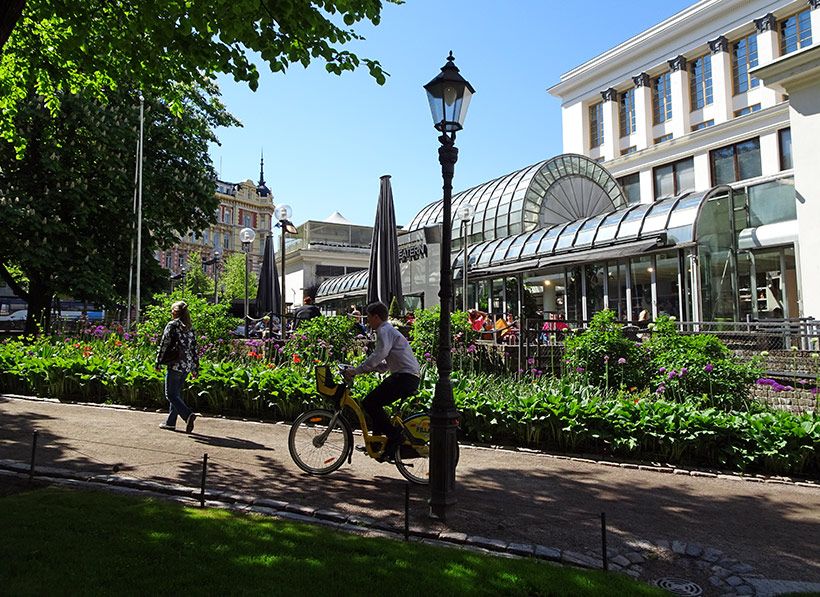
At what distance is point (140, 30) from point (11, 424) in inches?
227

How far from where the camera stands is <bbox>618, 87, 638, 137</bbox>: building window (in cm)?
3956

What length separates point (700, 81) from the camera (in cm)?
3519

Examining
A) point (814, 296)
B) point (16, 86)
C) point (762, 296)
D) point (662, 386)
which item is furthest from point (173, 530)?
point (762, 296)

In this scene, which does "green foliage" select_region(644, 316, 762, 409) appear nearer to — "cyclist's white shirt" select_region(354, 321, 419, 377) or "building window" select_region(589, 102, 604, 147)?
"cyclist's white shirt" select_region(354, 321, 419, 377)

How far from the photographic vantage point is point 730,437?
22.3 ft

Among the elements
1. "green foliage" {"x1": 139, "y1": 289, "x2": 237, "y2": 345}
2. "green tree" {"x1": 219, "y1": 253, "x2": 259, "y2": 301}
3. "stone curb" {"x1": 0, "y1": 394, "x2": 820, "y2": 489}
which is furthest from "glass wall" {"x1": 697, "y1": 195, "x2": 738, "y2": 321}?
"green tree" {"x1": 219, "y1": 253, "x2": 259, "y2": 301}

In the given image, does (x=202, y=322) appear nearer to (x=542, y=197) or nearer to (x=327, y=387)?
(x=327, y=387)

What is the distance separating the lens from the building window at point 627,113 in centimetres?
3956

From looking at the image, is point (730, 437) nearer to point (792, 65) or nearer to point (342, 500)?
point (342, 500)

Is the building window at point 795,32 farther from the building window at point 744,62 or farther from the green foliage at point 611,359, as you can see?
the green foliage at point 611,359

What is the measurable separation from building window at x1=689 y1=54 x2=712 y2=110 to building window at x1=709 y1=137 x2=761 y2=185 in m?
4.30

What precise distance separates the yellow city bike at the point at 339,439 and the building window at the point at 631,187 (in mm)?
34204

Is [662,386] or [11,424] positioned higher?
[662,386]

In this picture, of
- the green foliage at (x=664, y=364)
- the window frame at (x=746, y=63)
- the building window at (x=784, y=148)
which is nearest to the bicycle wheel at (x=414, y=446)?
the green foliage at (x=664, y=364)
